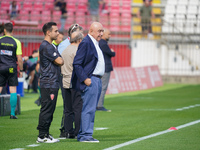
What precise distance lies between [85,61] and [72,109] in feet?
3.73

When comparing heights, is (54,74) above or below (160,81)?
above

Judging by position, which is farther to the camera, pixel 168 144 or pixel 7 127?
pixel 7 127

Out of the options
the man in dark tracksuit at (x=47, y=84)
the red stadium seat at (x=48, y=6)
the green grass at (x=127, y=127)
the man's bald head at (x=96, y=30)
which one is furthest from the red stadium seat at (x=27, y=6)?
the man in dark tracksuit at (x=47, y=84)

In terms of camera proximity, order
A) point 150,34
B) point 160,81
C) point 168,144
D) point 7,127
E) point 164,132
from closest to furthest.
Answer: point 168,144, point 164,132, point 7,127, point 160,81, point 150,34

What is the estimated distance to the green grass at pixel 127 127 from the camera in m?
7.49

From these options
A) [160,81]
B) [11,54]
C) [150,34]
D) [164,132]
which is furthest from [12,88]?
[150,34]

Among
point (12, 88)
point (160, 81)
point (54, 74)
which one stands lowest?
point (160, 81)

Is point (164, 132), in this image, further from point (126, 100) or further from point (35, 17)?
point (35, 17)

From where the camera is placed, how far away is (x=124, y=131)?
30.3 feet

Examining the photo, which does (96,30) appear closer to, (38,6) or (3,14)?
(3,14)

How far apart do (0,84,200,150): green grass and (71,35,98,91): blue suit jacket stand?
1081mm

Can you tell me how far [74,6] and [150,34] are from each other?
5.55 metres

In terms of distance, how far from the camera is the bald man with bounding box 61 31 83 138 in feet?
26.9

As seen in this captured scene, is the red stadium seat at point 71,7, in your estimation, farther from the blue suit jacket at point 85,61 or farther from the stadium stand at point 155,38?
the blue suit jacket at point 85,61
